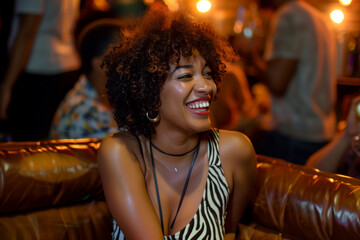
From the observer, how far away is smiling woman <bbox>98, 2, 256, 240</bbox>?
1.56m

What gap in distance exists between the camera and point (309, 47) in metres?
2.69

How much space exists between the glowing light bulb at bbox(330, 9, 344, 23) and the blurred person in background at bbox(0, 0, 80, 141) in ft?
6.51

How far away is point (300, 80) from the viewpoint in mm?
2750

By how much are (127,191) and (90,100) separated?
1150 millimetres

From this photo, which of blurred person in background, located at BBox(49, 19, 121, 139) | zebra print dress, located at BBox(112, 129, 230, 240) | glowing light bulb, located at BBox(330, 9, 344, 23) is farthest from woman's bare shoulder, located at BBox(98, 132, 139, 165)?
glowing light bulb, located at BBox(330, 9, 344, 23)

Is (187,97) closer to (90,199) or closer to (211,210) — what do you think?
(211,210)

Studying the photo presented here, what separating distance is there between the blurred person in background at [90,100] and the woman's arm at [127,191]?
2.98 ft

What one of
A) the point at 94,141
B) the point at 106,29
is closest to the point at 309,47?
the point at 106,29

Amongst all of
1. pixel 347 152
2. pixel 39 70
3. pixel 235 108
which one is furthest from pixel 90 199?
pixel 235 108

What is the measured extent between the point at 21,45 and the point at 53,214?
4.54 feet

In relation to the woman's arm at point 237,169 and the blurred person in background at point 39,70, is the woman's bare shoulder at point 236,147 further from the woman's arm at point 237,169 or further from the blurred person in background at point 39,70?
the blurred person in background at point 39,70

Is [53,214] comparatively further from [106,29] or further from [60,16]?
[60,16]

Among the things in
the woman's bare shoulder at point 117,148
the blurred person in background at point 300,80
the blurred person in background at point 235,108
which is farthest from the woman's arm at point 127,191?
the blurred person in background at point 235,108

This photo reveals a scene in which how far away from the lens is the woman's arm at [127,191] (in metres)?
1.50
